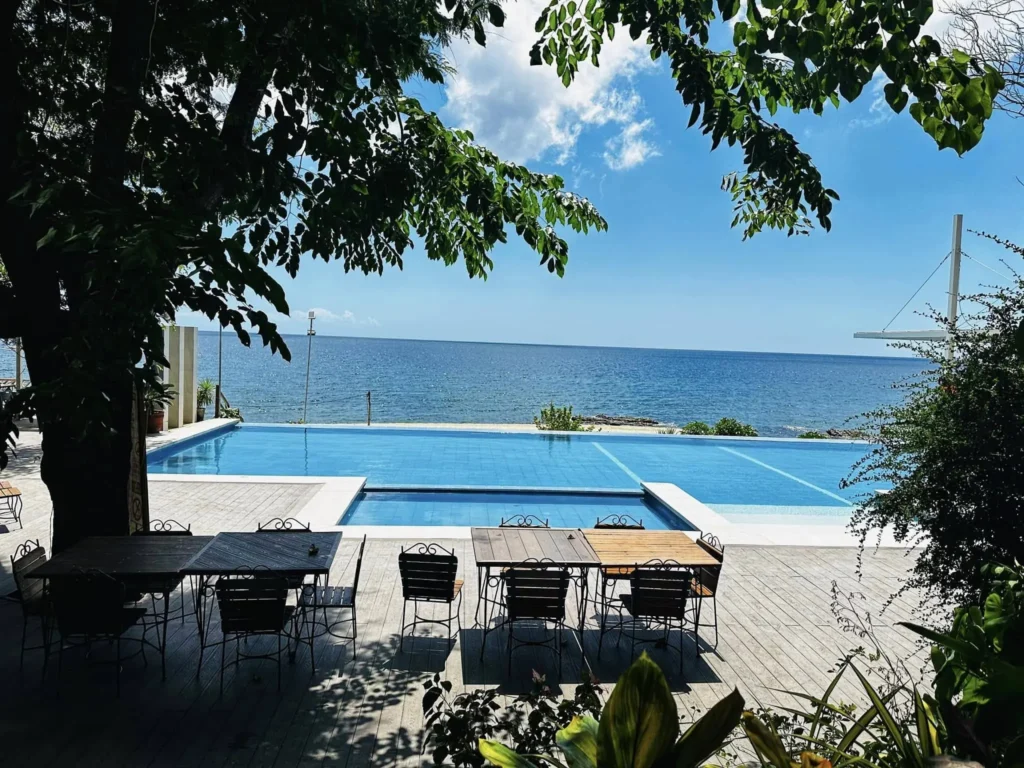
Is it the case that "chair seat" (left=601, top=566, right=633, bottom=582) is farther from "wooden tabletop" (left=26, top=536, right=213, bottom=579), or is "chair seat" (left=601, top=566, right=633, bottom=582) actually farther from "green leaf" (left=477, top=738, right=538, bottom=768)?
"green leaf" (left=477, top=738, right=538, bottom=768)

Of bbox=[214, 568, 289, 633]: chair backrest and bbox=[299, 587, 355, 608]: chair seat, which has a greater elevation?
bbox=[214, 568, 289, 633]: chair backrest

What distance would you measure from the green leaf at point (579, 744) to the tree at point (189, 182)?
203cm

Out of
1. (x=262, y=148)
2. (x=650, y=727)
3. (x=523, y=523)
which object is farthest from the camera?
(x=523, y=523)

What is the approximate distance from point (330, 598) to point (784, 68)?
15.9 feet

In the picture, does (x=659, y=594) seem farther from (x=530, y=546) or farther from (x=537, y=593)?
(x=530, y=546)

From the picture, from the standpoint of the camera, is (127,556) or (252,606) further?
(127,556)

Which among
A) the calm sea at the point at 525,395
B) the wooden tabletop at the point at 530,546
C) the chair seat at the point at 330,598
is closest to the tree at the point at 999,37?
the wooden tabletop at the point at 530,546

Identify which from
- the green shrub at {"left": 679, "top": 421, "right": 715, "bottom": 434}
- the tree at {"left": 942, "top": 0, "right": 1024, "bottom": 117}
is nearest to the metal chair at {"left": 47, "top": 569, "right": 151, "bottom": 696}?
the tree at {"left": 942, "top": 0, "right": 1024, "bottom": 117}

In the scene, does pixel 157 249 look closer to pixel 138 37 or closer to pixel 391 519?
pixel 138 37

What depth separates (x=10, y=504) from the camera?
831 centimetres

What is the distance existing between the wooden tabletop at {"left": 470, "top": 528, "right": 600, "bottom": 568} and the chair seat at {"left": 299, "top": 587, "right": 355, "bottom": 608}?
1.06 m

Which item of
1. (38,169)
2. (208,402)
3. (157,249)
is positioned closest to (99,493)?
(38,169)

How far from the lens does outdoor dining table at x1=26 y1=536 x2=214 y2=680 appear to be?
4.47 meters

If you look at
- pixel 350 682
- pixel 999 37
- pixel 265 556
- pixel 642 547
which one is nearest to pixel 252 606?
pixel 265 556
